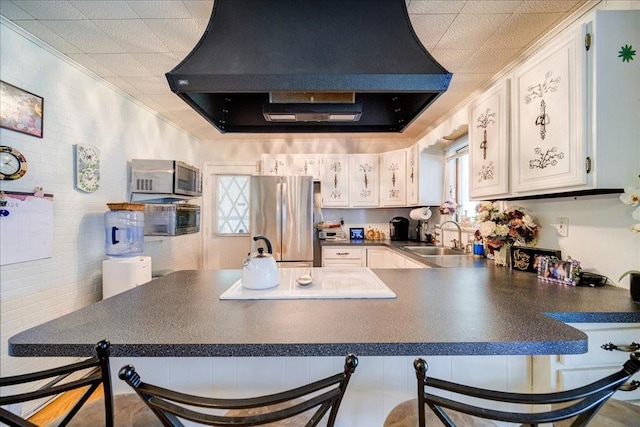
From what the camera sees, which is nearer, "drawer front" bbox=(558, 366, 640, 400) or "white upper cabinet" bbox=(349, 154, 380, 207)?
"drawer front" bbox=(558, 366, 640, 400)

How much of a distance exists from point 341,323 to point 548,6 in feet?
6.75

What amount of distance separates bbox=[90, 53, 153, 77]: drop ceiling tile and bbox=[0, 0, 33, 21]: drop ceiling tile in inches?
16.1

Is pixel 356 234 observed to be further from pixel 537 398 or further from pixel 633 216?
pixel 537 398

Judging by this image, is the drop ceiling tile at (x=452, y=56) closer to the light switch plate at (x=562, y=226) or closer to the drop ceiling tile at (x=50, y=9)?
the light switch plate at (x=562, y=226)

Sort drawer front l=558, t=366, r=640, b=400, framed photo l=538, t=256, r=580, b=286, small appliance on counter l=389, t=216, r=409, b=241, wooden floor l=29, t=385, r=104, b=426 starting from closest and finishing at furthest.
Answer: drawer front l=558, t=366, r=640, b=400 → framed photo l=538, t=256, r=580, b=286 → wooden floor l=29, t=385, r=104, b=426 → small appliance on counter l=389, t=216, r=409, b=241

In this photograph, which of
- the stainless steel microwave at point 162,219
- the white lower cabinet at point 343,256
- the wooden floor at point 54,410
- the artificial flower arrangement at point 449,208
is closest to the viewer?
the wooden floor at point 54,410

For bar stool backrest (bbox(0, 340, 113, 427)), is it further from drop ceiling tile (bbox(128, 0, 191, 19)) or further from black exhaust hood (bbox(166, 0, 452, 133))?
drop ceiling tile (bbox(128, 0, 191, 19))

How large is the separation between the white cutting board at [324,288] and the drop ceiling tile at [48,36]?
211 cm

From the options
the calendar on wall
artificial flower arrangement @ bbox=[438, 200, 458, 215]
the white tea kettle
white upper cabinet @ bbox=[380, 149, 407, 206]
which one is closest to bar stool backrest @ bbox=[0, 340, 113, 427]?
the white tea kettle

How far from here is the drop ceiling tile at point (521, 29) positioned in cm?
162

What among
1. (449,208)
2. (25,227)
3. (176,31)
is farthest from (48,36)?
(449,208)

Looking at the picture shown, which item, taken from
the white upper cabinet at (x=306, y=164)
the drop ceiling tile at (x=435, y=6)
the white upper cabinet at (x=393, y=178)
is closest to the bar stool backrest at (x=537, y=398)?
the drop ceiling tile at (x=435, y=6)

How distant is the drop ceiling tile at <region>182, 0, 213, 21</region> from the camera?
152 centimetres

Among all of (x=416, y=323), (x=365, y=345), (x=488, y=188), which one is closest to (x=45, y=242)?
(x=365, y=345)
